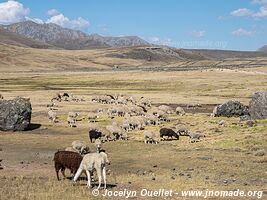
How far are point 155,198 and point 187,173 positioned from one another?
20.0 feet

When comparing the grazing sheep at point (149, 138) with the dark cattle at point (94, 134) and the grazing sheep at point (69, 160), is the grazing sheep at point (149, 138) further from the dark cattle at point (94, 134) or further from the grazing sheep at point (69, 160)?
the grazing sheep at point (69, 160)

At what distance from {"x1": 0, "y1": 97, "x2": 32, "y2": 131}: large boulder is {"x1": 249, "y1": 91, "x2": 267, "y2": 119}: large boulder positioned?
2152 centimetres

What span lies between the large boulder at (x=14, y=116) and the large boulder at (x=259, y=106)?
21516 mm

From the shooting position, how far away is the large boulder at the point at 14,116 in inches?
1610

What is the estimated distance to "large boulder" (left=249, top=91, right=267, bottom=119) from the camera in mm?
41375

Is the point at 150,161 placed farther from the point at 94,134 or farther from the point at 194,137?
the point at 94,134

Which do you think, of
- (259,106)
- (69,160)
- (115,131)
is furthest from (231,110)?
(69,160)

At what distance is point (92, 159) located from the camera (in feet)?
61.1

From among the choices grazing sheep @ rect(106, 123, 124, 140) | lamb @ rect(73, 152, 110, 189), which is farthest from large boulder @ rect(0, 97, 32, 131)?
lamb @ rect(73, 152, 110, 189)

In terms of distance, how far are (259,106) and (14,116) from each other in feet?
75.6

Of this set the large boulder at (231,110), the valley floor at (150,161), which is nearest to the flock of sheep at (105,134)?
the valley floor at (150,161)

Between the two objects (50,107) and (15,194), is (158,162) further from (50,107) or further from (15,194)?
(50,107)

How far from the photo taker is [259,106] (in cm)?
4172

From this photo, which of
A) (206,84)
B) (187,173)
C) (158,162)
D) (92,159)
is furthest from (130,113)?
(206,84)
